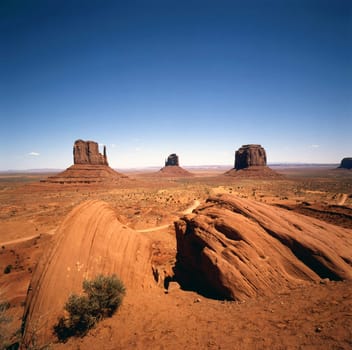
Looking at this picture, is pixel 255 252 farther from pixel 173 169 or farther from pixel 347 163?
pixel 347 163

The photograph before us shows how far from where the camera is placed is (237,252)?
7773mm

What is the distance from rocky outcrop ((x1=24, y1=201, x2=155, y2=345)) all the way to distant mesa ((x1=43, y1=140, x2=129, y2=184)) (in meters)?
62.0

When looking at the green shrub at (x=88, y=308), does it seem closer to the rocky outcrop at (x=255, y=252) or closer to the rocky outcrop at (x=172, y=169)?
the rocky outcrop at (x=255, y=252)

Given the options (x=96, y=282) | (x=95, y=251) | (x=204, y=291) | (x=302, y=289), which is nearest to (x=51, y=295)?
(x=96, y=282)

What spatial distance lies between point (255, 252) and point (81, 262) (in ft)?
22.4

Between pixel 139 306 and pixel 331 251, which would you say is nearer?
pixel 139 306

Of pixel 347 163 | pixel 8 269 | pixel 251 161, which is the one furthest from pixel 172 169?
pixel 347 163

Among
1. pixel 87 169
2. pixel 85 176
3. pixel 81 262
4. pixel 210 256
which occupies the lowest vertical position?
pixel 210 256

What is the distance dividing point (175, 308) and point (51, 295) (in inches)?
162

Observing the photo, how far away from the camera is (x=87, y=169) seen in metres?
76.5

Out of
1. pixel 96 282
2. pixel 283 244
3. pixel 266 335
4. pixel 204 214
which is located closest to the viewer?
pixel 266 335

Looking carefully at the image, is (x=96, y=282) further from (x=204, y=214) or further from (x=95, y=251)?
(x=204, y=214)

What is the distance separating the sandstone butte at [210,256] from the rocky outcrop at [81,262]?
0.03m

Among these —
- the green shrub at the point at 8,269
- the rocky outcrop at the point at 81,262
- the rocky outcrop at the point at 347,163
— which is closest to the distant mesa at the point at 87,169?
the green shrub at the point at 8,269
